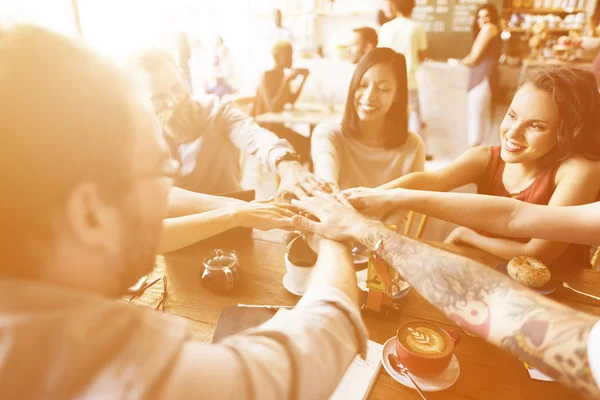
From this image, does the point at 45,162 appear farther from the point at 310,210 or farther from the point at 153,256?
the point at 310,210

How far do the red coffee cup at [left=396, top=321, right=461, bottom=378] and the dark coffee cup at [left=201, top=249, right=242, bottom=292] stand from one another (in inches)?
18.0

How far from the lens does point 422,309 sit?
102cm

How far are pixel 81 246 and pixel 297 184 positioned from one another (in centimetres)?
109

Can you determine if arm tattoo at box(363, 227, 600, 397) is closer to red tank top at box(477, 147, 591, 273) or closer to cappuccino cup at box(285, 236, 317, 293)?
cappuccino cup at box(285, 236, 317, 293)

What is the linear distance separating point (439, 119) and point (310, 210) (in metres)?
4.21

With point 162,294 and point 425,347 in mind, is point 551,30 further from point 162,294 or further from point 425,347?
point 162,294

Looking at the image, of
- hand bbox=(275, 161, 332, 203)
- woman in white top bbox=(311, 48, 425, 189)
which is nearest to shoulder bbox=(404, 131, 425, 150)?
woman in white top bbox=(311, 48, 425, 189)

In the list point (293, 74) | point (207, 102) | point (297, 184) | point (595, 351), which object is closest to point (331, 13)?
point (293, 74)

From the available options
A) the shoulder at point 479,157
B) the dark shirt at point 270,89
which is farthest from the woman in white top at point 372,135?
the dark shirt at point 270,89

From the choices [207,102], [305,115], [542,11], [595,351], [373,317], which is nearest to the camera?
[595,351]

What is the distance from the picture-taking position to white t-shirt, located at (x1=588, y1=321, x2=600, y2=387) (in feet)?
1.90

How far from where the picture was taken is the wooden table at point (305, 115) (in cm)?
391

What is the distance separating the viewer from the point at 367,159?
1937 millimetres

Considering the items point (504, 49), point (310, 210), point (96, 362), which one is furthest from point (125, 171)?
point (504, 49)
